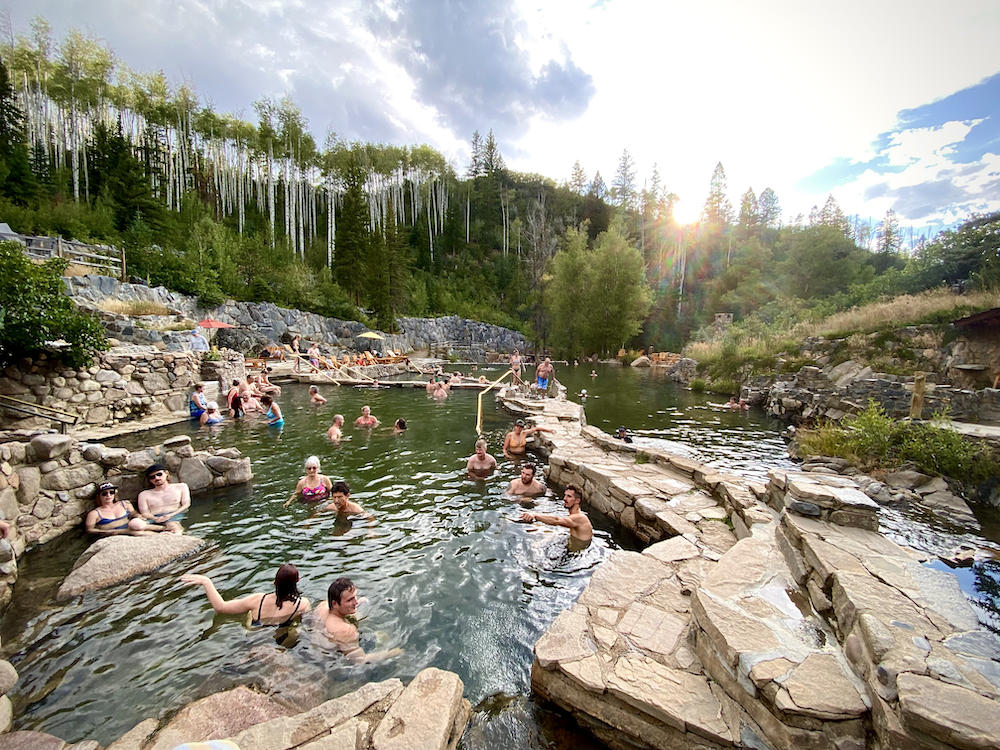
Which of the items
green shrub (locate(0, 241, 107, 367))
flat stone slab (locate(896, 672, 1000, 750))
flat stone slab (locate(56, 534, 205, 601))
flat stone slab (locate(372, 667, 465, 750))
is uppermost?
green shrub (locate(0, 241, 107, 367))

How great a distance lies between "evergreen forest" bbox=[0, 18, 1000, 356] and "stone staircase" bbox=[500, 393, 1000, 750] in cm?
1695

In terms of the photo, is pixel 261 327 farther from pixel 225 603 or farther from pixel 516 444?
pixel 225 603

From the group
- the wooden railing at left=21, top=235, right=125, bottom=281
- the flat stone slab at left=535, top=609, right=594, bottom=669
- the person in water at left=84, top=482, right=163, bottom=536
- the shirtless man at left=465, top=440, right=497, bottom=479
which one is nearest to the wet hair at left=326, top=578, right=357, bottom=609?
the flat stone slab at left=535, top=609, right=594, bottom=669

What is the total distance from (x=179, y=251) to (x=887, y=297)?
33156 mm

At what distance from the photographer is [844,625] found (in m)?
2.57

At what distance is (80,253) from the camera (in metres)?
15.9

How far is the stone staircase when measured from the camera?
77.2 inches

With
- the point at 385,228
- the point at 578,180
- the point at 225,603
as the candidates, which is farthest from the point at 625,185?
the point at 225,603

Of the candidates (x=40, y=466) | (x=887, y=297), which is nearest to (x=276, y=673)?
(x=40, y=466)

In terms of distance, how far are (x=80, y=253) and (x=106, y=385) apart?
1088 cm

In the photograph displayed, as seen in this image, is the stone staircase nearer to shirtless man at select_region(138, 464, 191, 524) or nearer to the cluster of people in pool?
the cluster of people in pool

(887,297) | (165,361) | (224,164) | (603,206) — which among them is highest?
(603,206)

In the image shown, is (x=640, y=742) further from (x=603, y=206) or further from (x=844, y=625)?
(x=603, y=206)

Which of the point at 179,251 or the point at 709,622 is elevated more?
the point at 179,251
